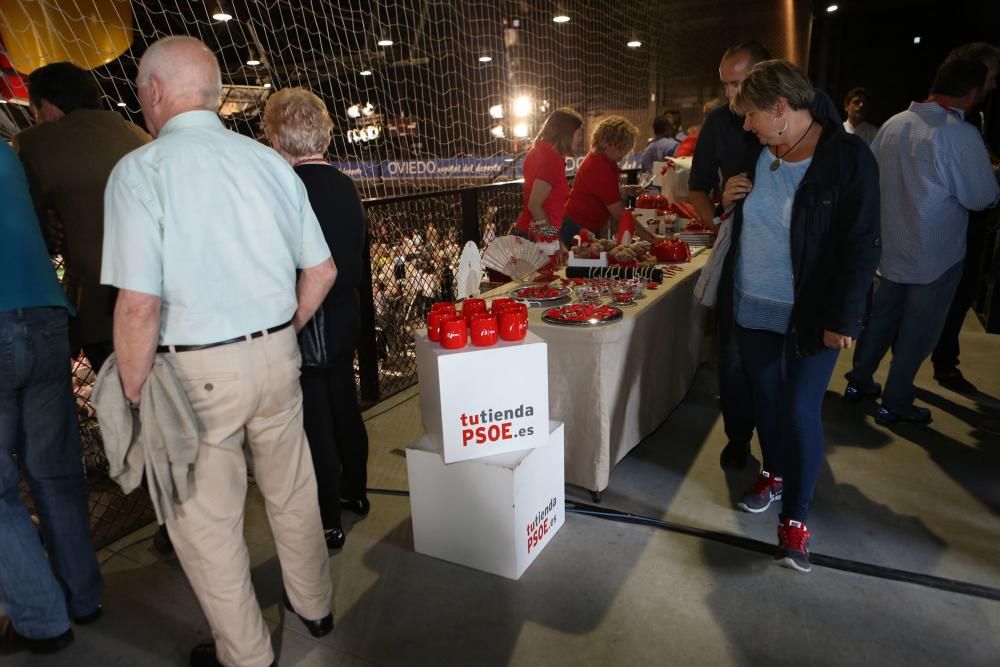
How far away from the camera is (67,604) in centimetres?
176

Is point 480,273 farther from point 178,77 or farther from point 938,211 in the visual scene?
point 938,211

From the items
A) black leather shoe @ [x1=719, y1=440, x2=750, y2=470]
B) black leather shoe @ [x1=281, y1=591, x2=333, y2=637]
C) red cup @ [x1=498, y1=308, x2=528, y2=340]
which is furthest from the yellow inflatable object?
black leather shoe @ [x1=719, y1=440, x2=750, y2=470]

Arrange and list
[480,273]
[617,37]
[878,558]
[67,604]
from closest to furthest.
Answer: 1. [67,604]
2. [878,558]
3. [480,273]
4. [617,37]

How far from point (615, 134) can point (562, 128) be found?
0.28 m

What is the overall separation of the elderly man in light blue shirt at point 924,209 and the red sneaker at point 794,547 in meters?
1.31

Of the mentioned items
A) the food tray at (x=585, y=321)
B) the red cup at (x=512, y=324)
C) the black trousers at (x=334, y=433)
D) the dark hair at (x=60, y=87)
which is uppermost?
the dark hair at (x=60, y=87)

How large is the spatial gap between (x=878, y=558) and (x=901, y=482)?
591 mm

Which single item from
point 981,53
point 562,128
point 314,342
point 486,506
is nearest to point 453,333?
point 314,342

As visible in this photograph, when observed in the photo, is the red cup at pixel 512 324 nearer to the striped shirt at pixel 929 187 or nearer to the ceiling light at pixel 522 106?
the striped shirt at pixel 929 187

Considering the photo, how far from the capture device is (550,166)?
129 inches

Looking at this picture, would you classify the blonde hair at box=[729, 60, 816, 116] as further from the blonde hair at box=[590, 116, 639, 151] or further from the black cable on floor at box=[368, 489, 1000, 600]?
the blonde hair at box=[590, 116, 639, 151]

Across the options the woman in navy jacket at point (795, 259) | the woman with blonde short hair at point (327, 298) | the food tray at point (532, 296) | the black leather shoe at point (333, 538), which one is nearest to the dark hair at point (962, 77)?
the woman in navy jacket at point (795, 259)

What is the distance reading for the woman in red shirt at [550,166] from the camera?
3289mm

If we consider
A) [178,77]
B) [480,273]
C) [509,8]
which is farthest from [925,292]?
[509,8]
